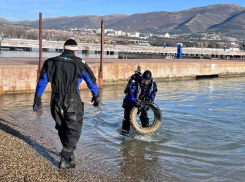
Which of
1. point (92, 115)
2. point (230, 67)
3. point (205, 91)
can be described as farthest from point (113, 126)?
point (230, 67)

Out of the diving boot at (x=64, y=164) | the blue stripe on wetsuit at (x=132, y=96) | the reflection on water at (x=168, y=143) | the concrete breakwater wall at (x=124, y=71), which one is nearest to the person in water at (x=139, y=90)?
the blue stripe on wetsuit at (x=132, y=96)

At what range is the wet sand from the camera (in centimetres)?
528

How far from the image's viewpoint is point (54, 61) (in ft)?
18.3

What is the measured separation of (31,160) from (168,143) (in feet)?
12.2

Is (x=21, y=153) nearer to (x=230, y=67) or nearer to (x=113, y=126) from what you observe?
(x=113, y=126)

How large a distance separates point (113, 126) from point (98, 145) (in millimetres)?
2255

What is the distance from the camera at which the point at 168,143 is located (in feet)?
28.0

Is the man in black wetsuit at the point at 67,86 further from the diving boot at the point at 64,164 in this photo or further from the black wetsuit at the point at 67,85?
the diving boot at the point at 64,164

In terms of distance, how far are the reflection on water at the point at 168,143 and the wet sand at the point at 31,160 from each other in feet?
1.76

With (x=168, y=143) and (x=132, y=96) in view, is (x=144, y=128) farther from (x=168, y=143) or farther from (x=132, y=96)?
(x=132, y=96)

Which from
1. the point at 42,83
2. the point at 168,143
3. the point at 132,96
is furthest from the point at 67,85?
the point at 168,143

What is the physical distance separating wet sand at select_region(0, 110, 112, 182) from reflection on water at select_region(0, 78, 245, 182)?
0.54 metres

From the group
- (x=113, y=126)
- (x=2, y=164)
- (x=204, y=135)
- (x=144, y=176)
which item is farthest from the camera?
(x=113, y=126)

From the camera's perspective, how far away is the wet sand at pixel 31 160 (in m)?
5.28
